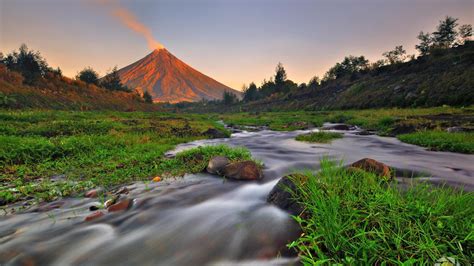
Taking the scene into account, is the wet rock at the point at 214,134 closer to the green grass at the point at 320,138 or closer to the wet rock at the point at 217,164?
the green grass at the point at 320,138

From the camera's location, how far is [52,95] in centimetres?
3322

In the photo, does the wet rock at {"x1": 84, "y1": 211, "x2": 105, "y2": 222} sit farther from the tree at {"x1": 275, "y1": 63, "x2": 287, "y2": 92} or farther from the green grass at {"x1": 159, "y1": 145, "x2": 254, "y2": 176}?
the tree at {"x1": 275, "y1": 63, "x2": 287, "y2": 92}

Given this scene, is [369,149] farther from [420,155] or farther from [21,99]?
[21,99]

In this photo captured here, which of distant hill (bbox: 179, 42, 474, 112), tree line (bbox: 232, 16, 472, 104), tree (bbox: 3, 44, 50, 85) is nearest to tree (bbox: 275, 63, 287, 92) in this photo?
tree line (bbox: 232, 16, 472, 104)

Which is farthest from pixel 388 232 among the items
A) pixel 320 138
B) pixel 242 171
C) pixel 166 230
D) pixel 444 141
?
pixel 320 138

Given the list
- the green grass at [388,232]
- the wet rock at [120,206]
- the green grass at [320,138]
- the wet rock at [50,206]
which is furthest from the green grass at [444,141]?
the wet rock at [50,206]

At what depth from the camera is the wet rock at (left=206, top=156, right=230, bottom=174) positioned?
5.99m

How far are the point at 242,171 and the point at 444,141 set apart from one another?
8788mm

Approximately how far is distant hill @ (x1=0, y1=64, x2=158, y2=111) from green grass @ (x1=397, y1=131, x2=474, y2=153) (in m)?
34.2

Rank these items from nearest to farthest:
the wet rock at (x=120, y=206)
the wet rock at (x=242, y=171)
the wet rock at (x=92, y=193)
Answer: the wet rock at (x=120, y=206) → the wet rock at (x=92, y=193) → the wet rock at (x=242, y=171)

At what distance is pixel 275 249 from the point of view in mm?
2576

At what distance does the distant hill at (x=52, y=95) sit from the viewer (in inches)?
1037

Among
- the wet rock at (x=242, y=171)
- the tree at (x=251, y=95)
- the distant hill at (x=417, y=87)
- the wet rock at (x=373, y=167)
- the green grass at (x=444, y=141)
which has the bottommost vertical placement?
the green grass at (x=444, y=141)

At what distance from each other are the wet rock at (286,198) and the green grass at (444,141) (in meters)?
8.24
